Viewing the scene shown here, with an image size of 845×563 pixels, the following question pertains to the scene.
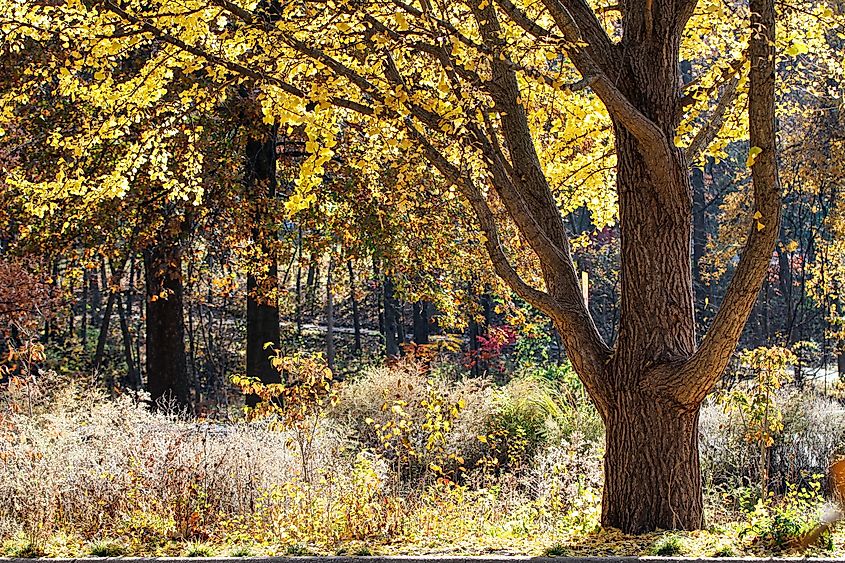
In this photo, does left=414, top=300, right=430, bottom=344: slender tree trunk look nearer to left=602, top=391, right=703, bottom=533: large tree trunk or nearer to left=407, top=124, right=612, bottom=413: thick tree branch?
left=407, top=124, right=612, bottom=413: thick tree branch

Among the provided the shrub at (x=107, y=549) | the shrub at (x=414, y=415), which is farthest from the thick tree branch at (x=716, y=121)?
the shrub at (x=107, y=549)

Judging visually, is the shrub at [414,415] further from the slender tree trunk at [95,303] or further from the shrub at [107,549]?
the slender tree trunk at [95,303]

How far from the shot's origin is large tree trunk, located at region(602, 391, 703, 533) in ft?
20.4

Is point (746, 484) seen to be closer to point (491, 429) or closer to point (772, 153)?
point (491, 429)

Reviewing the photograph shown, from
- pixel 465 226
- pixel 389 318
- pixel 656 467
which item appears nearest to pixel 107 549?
pixel 656 467

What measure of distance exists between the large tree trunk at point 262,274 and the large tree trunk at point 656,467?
599 centimetres

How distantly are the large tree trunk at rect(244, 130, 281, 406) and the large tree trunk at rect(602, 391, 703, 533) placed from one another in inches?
236

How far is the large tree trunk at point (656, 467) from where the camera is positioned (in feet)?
20.4

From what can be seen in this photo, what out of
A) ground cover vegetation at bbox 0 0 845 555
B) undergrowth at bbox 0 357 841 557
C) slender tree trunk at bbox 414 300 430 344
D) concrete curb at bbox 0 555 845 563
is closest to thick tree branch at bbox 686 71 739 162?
ground cover vegetation at bbox 0 0 845 555

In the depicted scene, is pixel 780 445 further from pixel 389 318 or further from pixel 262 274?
pixel 389 318

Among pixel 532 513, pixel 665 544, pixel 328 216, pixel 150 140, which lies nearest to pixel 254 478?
pixel 532 513

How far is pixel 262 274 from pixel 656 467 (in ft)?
21.4

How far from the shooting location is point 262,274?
11.6 m

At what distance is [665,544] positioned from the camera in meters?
5.54
